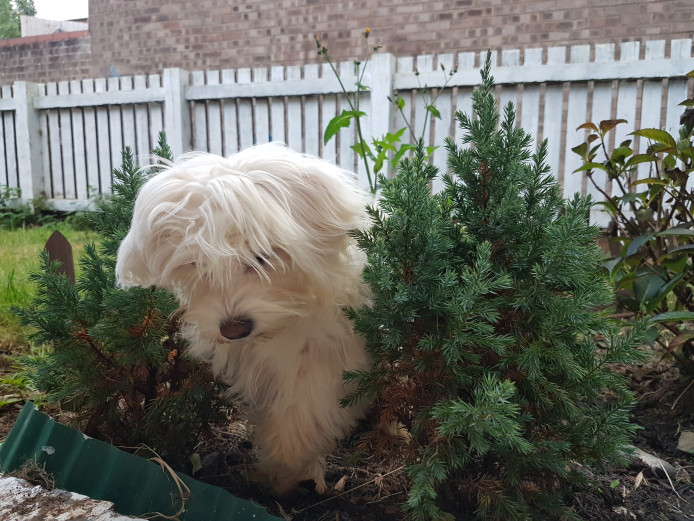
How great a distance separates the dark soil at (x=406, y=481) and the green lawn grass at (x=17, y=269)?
88 centimetres

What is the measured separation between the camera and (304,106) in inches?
295

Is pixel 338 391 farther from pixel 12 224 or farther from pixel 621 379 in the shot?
pixel 12 224

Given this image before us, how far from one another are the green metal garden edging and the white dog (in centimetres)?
40

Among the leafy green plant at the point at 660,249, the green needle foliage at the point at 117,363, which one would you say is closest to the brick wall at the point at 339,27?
the leafy green plant at the point at 660,249

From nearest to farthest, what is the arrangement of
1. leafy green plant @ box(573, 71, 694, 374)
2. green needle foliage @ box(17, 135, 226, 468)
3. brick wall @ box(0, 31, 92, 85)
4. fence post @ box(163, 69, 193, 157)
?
green needle foliage @ box(17, 135, 226, 468), leafy green plant @ box(573, 71, 694, 374), fence post @ box(163, 69, 193, 157), brick wall @ box(0, 31, 92, 85)

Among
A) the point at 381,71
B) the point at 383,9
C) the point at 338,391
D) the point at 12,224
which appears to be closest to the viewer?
the point at 338,391

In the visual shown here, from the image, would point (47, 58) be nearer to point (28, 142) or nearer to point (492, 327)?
point (28, 142)

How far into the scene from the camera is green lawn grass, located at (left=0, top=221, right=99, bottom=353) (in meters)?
3.30

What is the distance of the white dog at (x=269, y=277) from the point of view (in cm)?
166

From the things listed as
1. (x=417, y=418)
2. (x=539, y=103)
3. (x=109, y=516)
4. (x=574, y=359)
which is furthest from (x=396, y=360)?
(x=539, y=103)

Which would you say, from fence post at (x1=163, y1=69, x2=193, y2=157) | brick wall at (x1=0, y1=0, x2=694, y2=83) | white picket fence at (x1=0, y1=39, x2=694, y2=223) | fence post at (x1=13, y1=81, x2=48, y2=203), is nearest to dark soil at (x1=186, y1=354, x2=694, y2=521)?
white picket fence at (x1=0, y1=39, x2=694, y2=223)

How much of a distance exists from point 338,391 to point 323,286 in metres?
0.39

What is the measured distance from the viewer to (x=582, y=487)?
1.95m

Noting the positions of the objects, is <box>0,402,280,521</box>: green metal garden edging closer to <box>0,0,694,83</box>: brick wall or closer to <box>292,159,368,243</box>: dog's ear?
<box>292,159,368,243</box>: dog's ear
